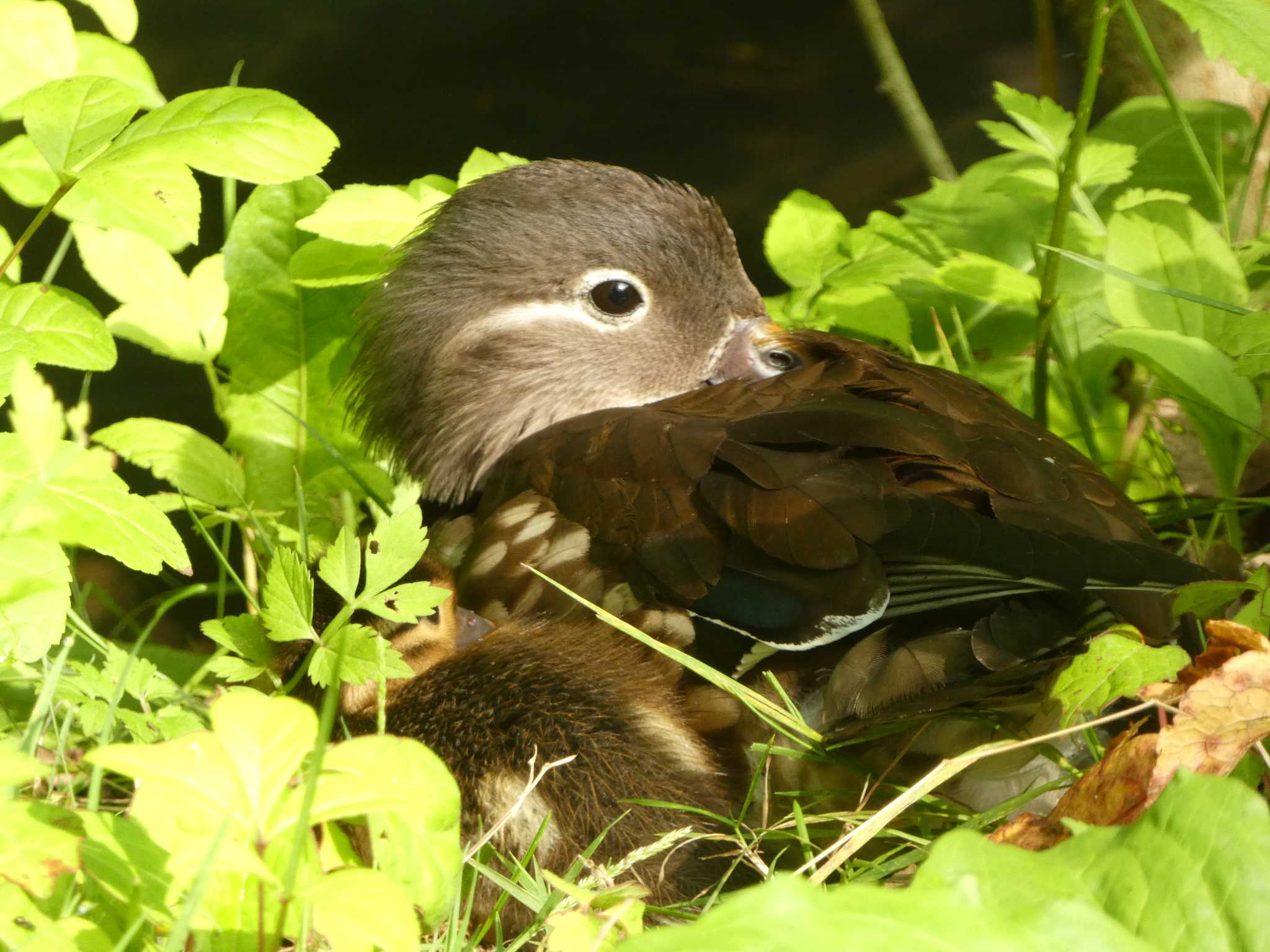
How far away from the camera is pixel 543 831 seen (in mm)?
1897

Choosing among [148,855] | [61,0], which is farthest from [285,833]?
[61,0]

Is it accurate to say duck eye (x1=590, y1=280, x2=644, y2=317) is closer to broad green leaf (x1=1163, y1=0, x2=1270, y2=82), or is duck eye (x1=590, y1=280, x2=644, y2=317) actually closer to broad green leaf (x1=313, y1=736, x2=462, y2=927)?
broad green leaf (x1=1163, y1=0, x2=1270, y2=82)

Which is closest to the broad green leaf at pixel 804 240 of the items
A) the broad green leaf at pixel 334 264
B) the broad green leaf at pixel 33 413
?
the broad green leaf at pixel 334 264

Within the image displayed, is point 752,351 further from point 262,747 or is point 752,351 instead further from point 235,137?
point 262,747

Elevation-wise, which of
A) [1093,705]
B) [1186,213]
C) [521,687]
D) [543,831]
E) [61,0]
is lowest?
[543,831]

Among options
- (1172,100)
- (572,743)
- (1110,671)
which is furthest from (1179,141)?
(572,743)

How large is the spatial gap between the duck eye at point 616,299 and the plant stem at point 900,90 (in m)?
1.22

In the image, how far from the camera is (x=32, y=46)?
6.93 ft

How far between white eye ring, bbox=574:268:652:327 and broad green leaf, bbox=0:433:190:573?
1188mm

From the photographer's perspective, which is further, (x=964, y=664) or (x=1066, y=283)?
(x=1066, y=283)

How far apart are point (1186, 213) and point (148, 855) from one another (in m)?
2.19

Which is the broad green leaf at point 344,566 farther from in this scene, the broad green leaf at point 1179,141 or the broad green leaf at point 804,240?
the broad green leaf at point 1179,141

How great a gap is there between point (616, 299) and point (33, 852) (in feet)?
5.69

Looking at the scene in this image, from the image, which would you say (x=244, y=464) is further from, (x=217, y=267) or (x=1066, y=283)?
(x=1066, y=283)
